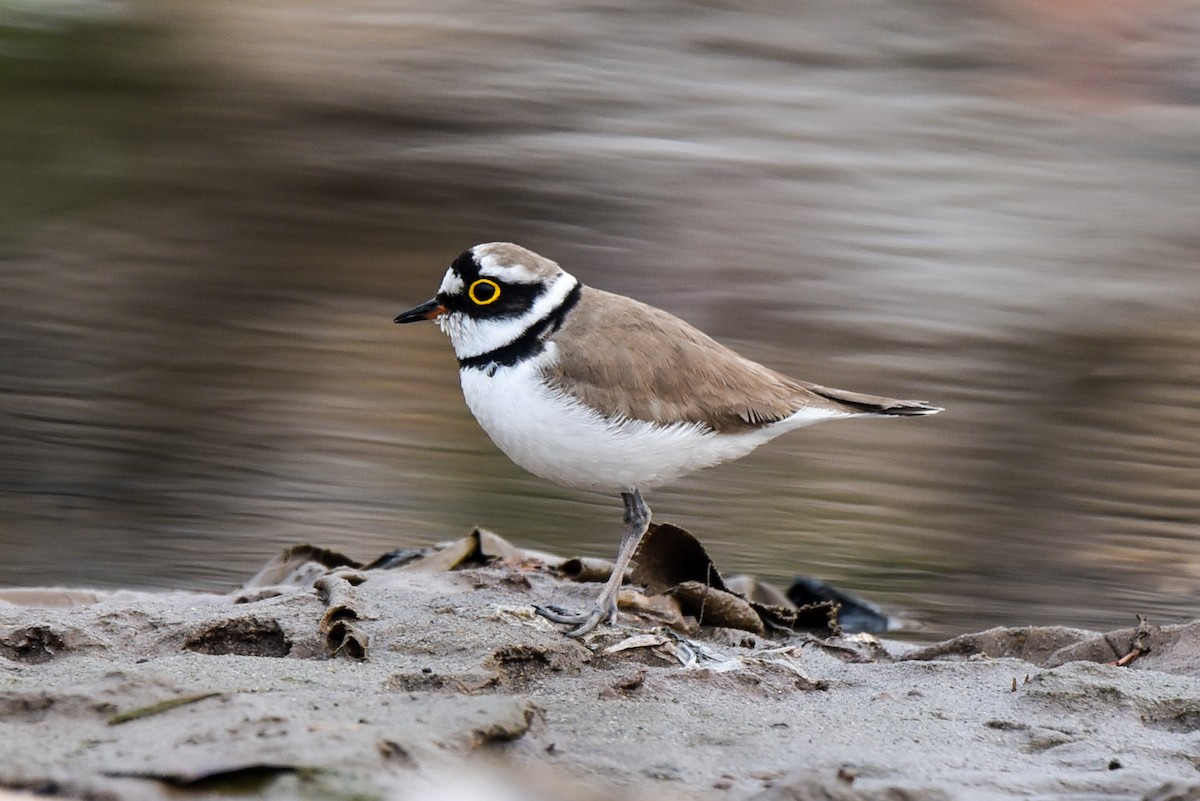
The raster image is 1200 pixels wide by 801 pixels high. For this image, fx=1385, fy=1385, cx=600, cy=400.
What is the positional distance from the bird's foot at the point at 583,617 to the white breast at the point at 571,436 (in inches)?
15.7

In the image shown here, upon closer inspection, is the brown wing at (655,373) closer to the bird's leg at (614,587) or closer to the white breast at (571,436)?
the white breast at (571,436)

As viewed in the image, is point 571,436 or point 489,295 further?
point 489,295

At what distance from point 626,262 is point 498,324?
5398 millimetres

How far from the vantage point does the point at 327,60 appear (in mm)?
11672

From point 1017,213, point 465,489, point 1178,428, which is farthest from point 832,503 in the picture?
point 1017,213

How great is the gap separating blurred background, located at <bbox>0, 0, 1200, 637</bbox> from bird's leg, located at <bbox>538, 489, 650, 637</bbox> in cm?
176

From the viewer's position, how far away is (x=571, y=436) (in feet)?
13.7

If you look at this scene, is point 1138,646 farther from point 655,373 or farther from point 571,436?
point 571,436

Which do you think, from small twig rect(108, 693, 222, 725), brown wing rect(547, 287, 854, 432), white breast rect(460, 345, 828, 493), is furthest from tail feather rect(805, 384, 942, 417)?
small twig rect(108, 693, 222, 725)

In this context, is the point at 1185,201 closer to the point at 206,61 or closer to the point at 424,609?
the point at 206,61

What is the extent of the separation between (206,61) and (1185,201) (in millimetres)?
7961

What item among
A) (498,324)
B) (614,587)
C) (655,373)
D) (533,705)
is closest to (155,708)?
(533,705)

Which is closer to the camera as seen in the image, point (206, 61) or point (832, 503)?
point (832, 503)

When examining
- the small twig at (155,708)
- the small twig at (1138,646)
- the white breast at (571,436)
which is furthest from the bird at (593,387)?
the small twig at (155,708)
